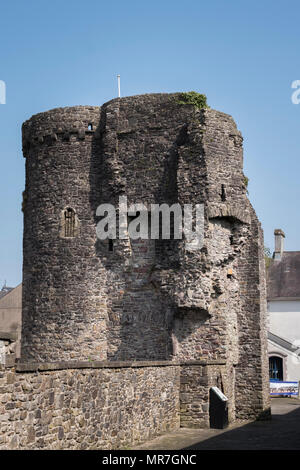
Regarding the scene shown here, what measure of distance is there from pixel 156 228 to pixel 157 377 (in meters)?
6.44

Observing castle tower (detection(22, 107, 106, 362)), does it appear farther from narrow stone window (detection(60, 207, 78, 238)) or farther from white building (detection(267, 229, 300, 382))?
white building (detection(267, 229, 300, 382))

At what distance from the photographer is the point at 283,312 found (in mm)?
41688

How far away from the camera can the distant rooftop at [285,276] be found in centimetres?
4178

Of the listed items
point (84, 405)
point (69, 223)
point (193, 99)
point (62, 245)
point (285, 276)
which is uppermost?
point (193, 99)

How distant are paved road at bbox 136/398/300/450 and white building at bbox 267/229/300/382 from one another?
18.2 m

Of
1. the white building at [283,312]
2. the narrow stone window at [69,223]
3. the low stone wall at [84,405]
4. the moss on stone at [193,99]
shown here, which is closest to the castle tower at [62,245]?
the narrow stone window at [69,223]

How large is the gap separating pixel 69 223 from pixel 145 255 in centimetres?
280

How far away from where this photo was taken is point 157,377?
16156 mm

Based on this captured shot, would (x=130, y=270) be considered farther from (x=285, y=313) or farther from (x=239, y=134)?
(x=285, y=313)

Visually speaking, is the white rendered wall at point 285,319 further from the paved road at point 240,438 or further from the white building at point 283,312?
the paved road at point 240,438

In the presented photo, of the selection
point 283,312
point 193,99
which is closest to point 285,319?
point 283,312

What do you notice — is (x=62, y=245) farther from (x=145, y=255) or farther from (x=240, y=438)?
(x=240, y=438)

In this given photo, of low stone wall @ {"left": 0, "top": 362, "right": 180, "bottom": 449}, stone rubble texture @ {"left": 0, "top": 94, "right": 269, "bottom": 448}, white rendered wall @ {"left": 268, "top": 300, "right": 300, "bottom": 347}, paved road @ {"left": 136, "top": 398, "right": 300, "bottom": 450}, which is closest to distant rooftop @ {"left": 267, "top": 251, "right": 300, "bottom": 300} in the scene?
white rendered wall @ {"left": 268, "top": 300, "right": 300, "bottom": 347}

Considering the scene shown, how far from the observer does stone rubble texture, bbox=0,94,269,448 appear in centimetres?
2050
